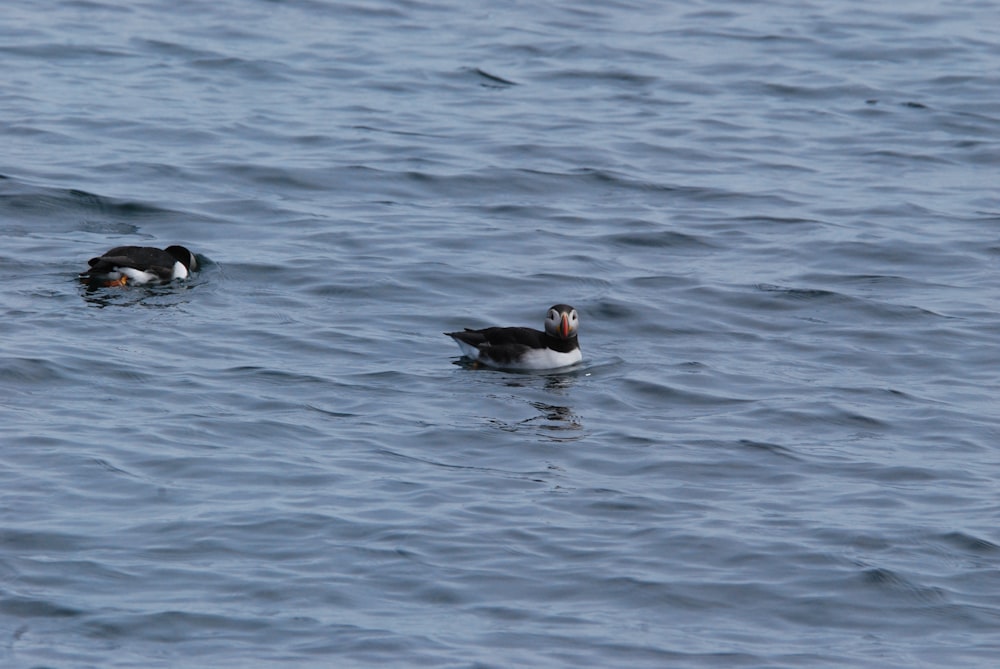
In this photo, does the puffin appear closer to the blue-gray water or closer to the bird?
the blue-gray water

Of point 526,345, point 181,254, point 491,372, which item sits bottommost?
point 491,372

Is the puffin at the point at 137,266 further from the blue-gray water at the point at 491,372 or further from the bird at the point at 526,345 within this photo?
the bird at the point at 526,345

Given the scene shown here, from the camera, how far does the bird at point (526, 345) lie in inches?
565

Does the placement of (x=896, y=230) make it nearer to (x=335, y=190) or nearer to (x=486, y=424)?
(x=335, y=190)

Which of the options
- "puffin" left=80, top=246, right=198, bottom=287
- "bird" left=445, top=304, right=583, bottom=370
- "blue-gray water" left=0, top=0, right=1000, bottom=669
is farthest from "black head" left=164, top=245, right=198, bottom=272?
"bird" left=445, top=304, right=583, bottom=370

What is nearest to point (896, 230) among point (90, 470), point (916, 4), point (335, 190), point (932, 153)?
point (932, 153)

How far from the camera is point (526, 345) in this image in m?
14.5

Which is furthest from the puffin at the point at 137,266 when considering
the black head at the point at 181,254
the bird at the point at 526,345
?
the bird at the point at 526,345

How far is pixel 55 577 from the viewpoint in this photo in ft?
31.2

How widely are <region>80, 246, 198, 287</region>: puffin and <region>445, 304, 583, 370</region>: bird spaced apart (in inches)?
120

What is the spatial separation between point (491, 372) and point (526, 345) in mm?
394

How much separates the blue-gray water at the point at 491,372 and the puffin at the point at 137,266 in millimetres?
196

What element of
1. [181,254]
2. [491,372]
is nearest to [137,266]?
[181,254]

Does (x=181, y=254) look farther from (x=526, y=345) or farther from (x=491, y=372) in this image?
(x=526, y=345)
